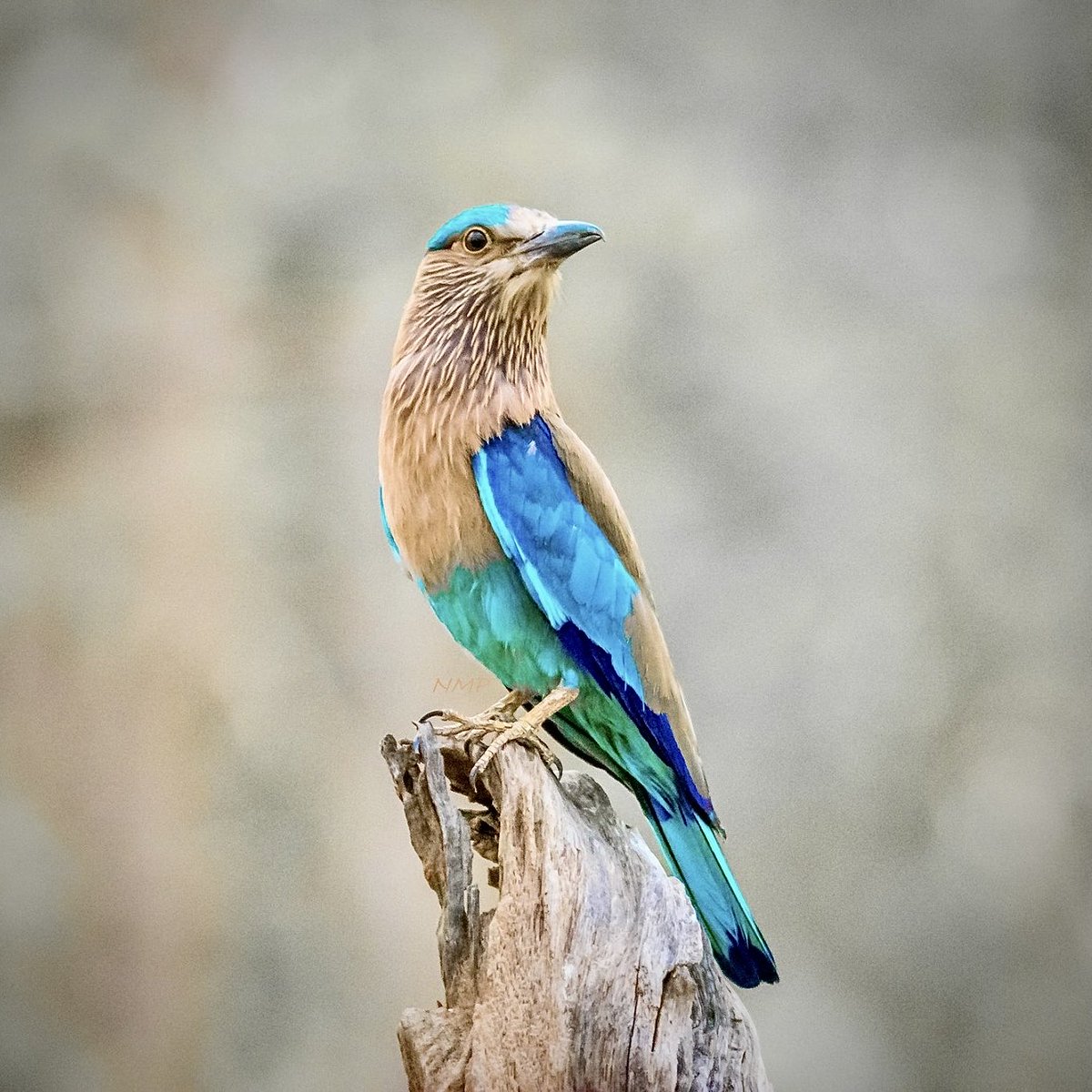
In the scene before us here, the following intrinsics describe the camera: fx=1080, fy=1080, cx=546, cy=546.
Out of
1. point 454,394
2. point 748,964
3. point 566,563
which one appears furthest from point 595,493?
point 748,964

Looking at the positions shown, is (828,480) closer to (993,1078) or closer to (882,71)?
(882,71)

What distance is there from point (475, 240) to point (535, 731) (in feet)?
2.40

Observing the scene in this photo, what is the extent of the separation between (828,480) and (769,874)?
2.54ft

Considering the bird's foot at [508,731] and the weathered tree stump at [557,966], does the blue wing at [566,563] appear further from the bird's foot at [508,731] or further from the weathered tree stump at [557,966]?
the weathered tree stump at [557,966]

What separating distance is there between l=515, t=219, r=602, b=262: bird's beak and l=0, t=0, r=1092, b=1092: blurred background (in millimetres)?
603

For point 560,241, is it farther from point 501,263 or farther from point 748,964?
point 748,964

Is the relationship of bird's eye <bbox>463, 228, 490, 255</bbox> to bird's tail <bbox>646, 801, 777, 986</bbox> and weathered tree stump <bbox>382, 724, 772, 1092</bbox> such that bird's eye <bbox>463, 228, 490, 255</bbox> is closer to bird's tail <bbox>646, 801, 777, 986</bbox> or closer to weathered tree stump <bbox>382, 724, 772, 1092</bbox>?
weathered tree stump <bbox>382, 724, 772, 1092</bbox>

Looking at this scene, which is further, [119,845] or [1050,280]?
[1050,280]

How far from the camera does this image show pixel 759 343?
2.18 m

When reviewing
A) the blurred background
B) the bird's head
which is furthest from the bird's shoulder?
the blurred background

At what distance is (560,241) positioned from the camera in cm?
156

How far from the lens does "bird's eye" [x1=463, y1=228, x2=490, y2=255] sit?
161cm

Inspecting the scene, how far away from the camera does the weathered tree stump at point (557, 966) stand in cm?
132

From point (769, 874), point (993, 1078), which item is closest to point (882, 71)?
point (769, 874)
